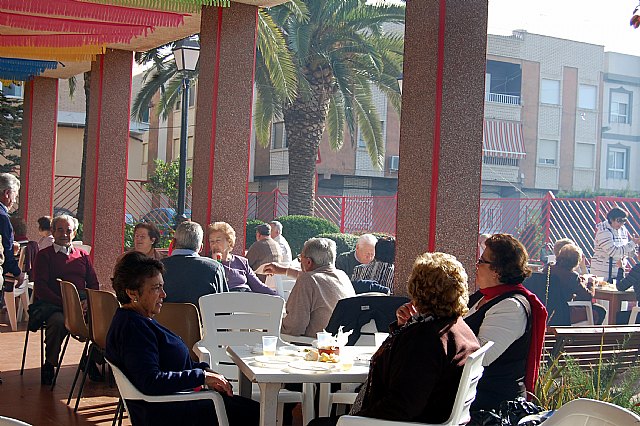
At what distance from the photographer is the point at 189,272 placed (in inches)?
240

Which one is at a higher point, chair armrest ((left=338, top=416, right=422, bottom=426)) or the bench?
chair armrest ((left=338, top=416, right=422, bottom=426))

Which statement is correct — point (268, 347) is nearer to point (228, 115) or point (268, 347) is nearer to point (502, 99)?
point (228, 115)

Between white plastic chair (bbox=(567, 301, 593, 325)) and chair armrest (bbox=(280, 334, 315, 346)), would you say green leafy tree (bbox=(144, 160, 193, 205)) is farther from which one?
chair armrest (bbox=(280, 334, 315, 346))

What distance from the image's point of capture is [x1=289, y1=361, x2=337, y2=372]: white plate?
4055 mm

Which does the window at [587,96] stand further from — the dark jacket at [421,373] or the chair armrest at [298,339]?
the dark jacket at [421,373]

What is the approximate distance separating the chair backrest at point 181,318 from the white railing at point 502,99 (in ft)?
112

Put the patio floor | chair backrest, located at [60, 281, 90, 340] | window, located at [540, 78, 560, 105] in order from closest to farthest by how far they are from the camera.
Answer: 1. the patio floor
2. chair backrest, located at [60, 281, 90, 340]
3. window, located at [540, 78, 560, 105]

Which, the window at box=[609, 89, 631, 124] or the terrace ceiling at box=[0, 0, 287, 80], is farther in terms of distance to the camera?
the window at box=[609, 89, 631, 124]

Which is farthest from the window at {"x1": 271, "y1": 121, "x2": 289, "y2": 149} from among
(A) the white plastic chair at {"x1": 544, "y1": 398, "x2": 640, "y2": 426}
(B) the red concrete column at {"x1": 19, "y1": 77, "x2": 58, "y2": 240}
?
(A) the white plastic chair at {"x1": 544, "y1": 398, "x2": 640, "y2": 426}

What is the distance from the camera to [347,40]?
1855cm

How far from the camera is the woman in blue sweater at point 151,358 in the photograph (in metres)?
3.84

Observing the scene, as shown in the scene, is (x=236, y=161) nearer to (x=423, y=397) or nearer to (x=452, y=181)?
(x=452, y=181)

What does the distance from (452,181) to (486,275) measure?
1.18 metres

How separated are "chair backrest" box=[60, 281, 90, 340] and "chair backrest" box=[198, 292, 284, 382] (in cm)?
143
